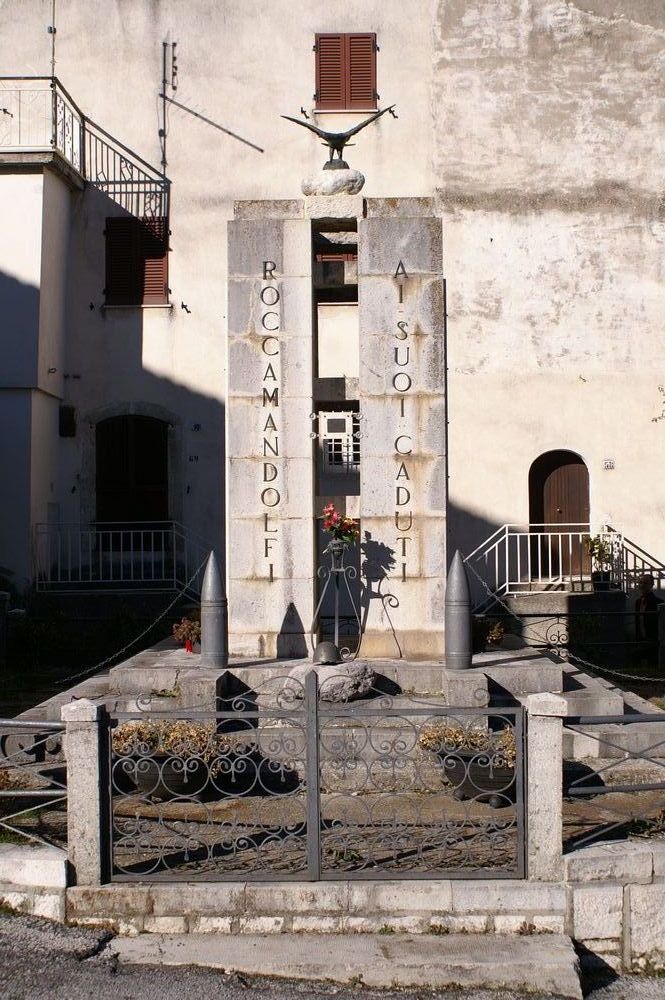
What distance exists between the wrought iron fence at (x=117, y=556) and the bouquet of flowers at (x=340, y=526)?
6495mm

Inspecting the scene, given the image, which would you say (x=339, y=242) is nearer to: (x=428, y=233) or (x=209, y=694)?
(x=428, y=233)

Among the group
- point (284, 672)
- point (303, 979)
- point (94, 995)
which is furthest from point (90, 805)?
point (284, 672)

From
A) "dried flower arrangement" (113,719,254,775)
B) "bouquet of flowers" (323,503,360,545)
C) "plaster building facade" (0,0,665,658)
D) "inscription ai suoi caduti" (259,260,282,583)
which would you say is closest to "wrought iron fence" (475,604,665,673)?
"plaster building facade" (0,0,665,658)

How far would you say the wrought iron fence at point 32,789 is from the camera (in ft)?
22.6

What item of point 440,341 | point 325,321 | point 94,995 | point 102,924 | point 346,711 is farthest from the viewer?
point 325,321

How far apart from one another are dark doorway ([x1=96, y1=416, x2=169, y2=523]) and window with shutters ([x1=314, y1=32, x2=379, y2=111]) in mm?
6140

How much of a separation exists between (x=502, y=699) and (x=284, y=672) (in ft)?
6.49

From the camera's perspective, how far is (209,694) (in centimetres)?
999

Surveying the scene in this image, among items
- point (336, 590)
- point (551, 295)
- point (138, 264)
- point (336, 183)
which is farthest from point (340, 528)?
point (138, 264)

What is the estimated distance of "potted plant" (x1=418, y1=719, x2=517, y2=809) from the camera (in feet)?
24.4

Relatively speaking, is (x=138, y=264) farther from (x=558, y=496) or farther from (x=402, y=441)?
(x=402, y=441)

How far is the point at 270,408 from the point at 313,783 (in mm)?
Result: 5561

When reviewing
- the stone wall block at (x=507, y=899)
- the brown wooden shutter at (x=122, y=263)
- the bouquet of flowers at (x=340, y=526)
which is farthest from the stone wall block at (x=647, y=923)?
the brown wooden shutter at (x=122, y=263)

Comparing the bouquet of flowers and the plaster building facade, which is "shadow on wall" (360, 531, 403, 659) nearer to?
the bouquet of flowers
